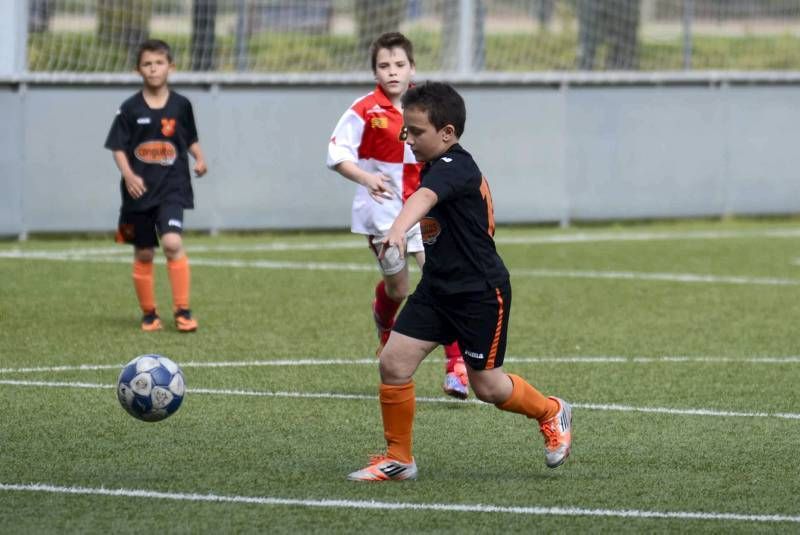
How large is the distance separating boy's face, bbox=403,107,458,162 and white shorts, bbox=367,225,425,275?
1333 millimetres

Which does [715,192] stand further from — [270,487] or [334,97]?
[270,487]

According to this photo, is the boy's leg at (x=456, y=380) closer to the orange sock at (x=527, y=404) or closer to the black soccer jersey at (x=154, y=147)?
the orange sock at (x=527, y=404)

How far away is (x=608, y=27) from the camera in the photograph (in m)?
17.9

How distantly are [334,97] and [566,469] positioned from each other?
9.89m

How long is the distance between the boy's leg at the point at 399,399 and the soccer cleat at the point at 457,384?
142cm

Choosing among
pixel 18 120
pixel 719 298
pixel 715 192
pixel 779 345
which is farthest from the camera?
pixel 715 192

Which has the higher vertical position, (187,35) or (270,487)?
(187,35)

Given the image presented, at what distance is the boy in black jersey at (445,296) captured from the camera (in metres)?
5.82

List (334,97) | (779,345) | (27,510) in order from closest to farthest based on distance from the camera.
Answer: (27,510)
(779,345)
(334,97)

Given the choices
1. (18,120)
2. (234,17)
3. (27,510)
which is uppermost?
(234,17)

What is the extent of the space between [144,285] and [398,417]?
4231mm

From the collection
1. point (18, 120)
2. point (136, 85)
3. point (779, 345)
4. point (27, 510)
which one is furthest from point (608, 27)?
point (27, 510)

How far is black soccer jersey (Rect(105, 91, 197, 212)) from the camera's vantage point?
9781mm

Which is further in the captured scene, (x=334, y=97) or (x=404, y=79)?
(x=334, y=97)
